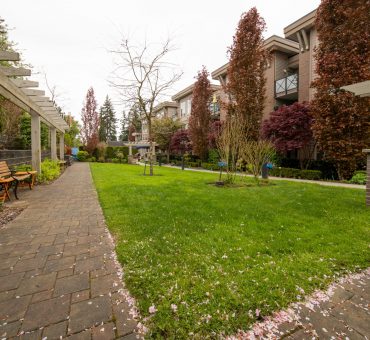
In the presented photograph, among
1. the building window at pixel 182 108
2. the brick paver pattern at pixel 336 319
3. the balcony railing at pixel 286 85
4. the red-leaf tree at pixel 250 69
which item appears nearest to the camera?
the brick paver pattern at pixel 336 319

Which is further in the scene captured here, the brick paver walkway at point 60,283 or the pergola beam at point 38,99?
the pergola beam at point 38,99

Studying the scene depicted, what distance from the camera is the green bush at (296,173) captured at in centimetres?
1108

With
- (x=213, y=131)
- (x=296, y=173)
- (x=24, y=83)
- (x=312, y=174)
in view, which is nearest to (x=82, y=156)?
(x=213, y=131)

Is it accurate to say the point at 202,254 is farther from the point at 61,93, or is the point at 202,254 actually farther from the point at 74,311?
the point at 61,93

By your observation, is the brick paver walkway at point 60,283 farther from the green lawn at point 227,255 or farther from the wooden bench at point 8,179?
the wooden bench at point 8,179

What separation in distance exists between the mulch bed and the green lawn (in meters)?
1.87

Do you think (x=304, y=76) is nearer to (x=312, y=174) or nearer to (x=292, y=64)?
(x=292, y=64)

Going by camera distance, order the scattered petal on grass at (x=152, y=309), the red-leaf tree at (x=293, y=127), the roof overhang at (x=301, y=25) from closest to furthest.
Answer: the scattered petal on grass at (x=152, y=309) → the red-leaf tree at (x=293, y=127) → the roof overhang at (x=301, y=25)

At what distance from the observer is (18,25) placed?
1356 centimetres

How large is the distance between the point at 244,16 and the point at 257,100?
5637mm

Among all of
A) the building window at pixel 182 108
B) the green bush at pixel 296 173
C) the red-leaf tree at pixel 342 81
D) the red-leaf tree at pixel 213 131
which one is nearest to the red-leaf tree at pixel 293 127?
the red-leaf tree at pixel 342 81

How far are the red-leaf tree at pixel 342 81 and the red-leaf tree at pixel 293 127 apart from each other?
878 millimetres

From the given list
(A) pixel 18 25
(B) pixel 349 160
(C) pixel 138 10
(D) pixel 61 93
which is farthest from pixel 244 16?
(D) pixel 61 93

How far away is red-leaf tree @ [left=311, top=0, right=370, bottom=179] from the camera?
9.38 m
